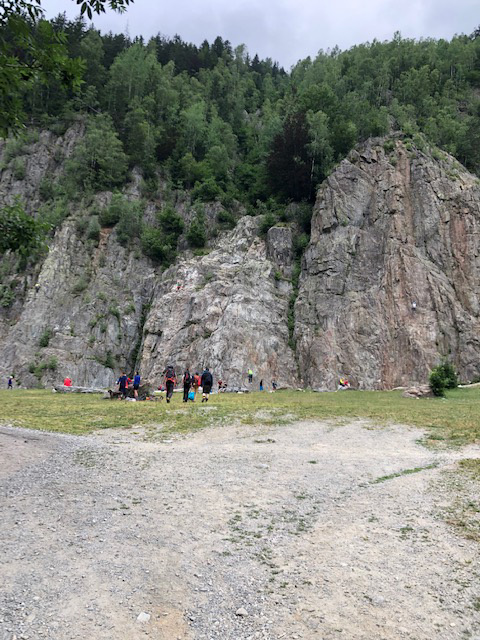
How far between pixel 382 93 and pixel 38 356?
2536 inches

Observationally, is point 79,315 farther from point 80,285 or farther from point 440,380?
point 440,380

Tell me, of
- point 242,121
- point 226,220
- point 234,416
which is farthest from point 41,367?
point 242,121

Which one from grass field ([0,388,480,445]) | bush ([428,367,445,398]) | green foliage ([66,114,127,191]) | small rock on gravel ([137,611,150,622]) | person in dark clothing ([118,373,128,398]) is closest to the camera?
small rock on gravel ([137,611,150,622])

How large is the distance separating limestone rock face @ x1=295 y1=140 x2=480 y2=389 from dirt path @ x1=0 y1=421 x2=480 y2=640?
111 feet

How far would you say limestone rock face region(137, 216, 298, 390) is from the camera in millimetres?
41781

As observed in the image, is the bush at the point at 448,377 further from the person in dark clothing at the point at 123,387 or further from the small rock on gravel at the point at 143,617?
the small rock on gravel at the point at 143,617

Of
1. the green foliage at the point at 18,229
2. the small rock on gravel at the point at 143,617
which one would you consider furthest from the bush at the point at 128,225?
the small rock on gravel at the point at 143,617

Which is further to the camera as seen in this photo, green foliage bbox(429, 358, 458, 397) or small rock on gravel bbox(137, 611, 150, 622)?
green foliage bbox(429, 358, 458, 397)

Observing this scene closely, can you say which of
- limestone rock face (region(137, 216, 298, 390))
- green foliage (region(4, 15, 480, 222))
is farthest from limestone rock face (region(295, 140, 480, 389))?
green foliage (region(4, 15, 480, 222))

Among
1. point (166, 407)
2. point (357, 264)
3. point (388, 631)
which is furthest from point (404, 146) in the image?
point (388, 631)

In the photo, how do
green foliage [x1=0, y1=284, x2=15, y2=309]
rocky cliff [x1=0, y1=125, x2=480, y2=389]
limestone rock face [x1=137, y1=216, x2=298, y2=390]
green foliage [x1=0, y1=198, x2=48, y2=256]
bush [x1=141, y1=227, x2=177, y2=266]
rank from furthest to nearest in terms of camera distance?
bush [x1=141, y1=227, x2=177, y2=266]
green foliage [x1=0, y1=284, x2=15, y2=309]
rocky cliff [x1=0, y1=125, x2=480, y2=389]
limestone rock face [x1=137, y1=216, x2=298, y2=390]
green foliage [x1=0, y1=198, x2=48, y2=256]

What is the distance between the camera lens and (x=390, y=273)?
46.2m

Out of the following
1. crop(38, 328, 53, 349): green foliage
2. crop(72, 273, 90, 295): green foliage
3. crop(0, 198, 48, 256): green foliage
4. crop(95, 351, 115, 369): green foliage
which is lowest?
crop(95, 351, 115, 369): green foliage

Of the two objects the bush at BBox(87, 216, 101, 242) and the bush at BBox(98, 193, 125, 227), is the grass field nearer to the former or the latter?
the bush at BBox(87, 216, 101, 242)
